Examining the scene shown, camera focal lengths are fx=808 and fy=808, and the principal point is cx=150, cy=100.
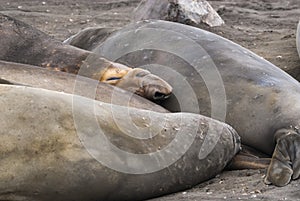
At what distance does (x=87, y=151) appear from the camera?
3395mm

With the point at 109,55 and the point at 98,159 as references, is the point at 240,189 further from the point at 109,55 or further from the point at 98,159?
the point at 109,55

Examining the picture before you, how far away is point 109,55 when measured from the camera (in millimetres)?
5254

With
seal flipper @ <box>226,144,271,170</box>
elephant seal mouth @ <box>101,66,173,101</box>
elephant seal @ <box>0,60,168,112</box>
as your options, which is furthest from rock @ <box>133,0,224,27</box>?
seal flipper @ <box>226,144,271,170</box>

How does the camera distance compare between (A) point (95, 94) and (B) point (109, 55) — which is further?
(B) point (109, 55)

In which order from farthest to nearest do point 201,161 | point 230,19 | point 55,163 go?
point 230,19 → point 201,161 → point 55,163

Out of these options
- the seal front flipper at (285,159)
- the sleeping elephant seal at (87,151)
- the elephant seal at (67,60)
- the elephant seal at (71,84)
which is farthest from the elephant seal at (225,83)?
the sleeping elephant seal at (87,151)

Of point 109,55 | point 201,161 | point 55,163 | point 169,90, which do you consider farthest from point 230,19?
point 55,163

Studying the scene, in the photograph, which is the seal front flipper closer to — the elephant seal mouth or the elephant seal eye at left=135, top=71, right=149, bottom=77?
the elephant seal mouth

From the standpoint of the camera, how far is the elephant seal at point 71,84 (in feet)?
13.2

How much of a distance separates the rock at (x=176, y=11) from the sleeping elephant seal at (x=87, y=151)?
319 centimetres

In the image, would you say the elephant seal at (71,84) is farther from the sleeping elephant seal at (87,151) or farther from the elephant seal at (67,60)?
the sleeping elephant seal at (87,151)

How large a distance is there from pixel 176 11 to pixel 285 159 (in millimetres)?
3372

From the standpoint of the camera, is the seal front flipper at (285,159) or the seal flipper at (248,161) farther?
the seal flipper at (248,161)

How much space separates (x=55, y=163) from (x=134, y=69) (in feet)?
4.96
